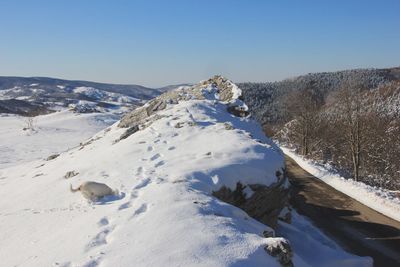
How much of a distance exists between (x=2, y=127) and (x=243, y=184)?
6607 cm

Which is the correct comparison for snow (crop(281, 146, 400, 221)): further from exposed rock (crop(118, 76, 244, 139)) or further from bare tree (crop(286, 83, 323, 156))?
bare tree (crop(286, 83, 323, 156))

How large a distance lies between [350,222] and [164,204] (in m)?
13.1

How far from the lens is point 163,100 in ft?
79.5

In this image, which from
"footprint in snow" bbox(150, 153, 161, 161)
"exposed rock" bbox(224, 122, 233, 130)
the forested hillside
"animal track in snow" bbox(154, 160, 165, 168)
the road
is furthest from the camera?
the forested hillside

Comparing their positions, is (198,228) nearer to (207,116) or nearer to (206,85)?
(207,116)

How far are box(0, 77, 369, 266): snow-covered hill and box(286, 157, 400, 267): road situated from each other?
1.14m

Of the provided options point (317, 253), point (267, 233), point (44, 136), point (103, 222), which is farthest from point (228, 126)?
point (44, 136)

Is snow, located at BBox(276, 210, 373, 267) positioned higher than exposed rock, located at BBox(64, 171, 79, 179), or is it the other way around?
exposed rock, located at BBox(64, 171, 79, 179)

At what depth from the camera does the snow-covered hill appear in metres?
8.26

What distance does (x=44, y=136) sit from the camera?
59.1 m

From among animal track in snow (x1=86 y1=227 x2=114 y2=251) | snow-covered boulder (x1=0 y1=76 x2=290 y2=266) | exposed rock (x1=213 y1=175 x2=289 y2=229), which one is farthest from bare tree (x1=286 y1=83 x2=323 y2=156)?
animal track in snow (x1=86 y1=227 x2=114 y2=251)

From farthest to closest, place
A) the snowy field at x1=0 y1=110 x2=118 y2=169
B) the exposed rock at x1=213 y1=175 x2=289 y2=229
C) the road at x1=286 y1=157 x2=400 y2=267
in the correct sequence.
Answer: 1. the snowy field at x1=0 y1=110 x2=118 y2=169
2. the road at x1=286 y1=157 x2=400 y2=267
3. the exposed rock at x1=213 y1=175 x2=289 y2=229

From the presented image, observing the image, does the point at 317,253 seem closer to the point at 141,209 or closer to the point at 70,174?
the point at 141,209

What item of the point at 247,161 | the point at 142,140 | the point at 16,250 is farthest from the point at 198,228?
the point at 142,140
